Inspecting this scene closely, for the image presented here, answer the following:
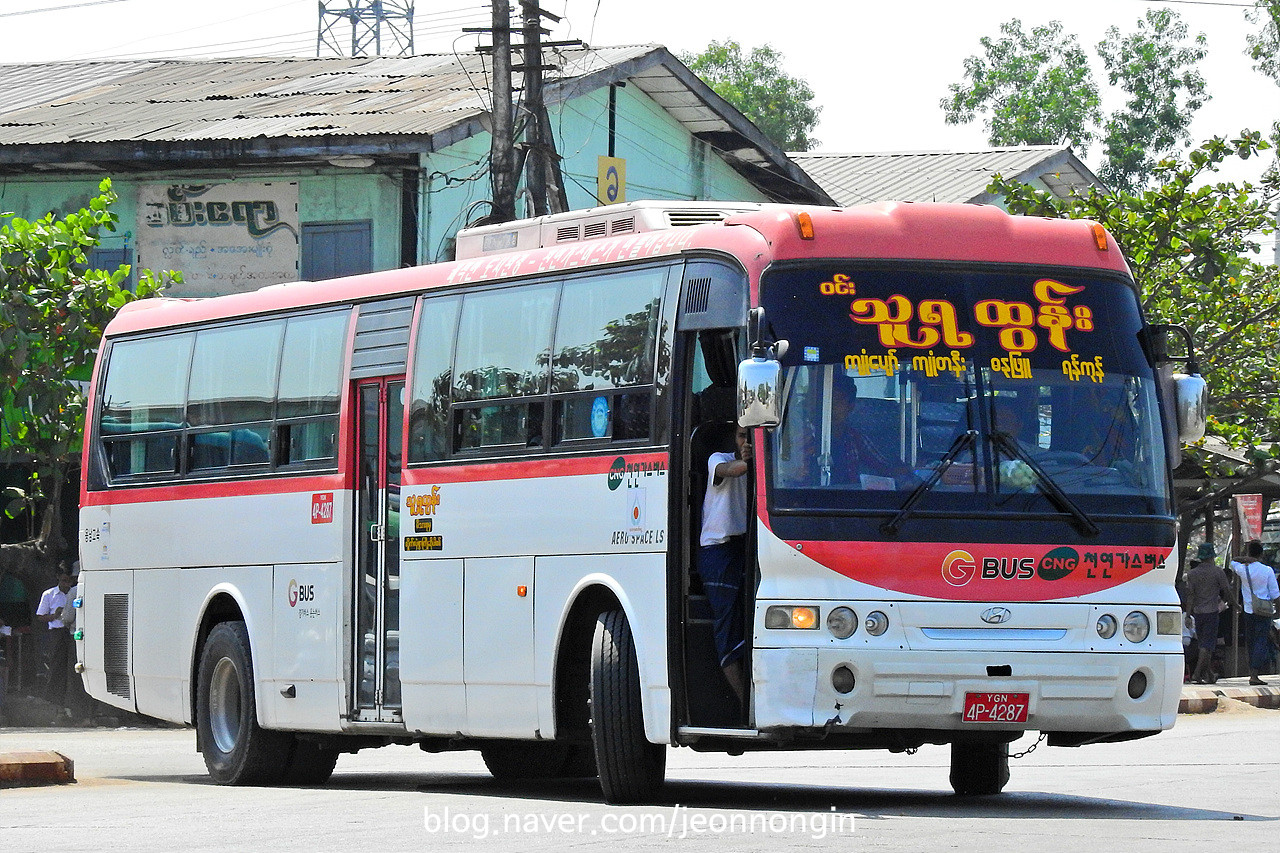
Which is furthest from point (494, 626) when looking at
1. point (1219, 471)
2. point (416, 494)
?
point (1219, 471)

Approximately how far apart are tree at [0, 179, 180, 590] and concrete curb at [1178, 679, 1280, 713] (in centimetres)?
1181

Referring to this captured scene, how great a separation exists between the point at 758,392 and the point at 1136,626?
2373 millimetres

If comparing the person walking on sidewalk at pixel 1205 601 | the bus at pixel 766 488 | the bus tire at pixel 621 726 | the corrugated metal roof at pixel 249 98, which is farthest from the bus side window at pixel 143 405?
the person walking on sidewalk at pixel 1205 601

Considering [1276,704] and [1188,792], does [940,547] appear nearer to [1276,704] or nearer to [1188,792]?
[1188,792]

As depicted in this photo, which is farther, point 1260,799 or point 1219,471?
point 1219,471

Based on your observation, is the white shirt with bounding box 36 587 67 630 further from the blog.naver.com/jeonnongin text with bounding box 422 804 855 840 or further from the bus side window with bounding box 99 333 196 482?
the blog.naver.com/jeonnongin text with bounding box 422 804 855 840

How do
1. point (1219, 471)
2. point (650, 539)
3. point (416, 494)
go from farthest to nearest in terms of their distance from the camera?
1. point (1219, 471)
2. point (416, 494)
3. point (650, 539)

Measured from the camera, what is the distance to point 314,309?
14328mm

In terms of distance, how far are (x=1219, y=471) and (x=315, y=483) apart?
744 inches

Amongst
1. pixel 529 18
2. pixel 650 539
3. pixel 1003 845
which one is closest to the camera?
pixel 1003 845

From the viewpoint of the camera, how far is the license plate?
10.4 m

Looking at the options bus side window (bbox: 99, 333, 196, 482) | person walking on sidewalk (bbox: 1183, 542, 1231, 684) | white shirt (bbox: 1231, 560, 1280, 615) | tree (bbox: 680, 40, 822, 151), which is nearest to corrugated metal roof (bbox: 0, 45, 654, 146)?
bus side window (bbox: 99, 333, 196, 482)

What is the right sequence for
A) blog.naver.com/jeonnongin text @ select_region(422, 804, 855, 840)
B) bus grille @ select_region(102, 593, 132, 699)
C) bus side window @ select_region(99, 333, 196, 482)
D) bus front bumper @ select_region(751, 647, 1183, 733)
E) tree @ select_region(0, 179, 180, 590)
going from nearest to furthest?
blog.naver.com/jeonnongin text @ select_region(422, 804, 855, 840) → bus front bumper @ select_region(751, 647, 1183, 733) → bus side window @ select_region(99, 333, 196, 482) → bus grille @ select_region(102, 593, 132, 699) → tree @ select_region(0, 179, 180, 590)

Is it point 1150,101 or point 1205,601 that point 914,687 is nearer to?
point 1205,601
